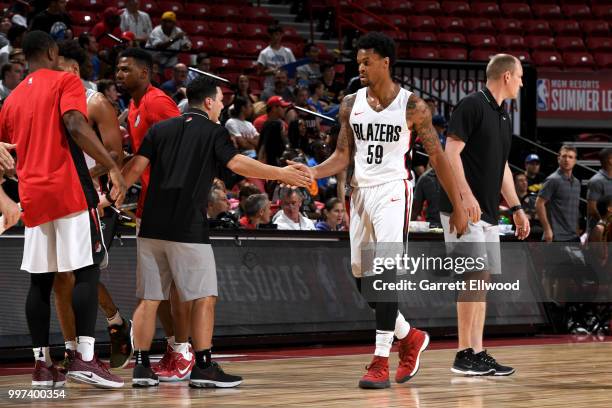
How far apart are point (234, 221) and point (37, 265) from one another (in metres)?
3.92

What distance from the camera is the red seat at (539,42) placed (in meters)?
22.2

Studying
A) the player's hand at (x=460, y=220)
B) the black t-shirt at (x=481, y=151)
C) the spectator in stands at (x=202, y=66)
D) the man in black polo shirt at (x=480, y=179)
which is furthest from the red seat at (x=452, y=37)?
the player's hand at (x=460, y=220)

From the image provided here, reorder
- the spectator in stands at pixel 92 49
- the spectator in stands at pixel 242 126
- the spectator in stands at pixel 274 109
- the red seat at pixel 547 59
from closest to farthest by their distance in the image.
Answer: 1. the spectator in stands at pixel 92 49
2. the spectator in stands at pixel 242 126
3. the spectator in stands at pixel 274 109
4. the red seat at pixel 547 59

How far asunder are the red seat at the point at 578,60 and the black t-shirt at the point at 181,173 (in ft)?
53.0

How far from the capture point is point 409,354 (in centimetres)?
694

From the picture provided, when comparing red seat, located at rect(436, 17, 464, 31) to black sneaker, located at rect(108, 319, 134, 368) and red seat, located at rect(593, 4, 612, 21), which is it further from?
black sneaker, located at rect(108, 319, 134, 368)

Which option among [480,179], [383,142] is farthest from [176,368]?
[480,179]

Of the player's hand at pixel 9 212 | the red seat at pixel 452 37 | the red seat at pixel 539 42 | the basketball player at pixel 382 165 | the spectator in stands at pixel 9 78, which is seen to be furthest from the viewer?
the red seat at pixel 539 42

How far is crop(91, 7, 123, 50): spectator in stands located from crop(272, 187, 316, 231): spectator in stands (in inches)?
230

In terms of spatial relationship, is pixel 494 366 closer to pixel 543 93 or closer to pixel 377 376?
pixel 377 376

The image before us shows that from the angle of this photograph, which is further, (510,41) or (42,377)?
(510,41)

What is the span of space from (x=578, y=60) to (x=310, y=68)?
6260mm

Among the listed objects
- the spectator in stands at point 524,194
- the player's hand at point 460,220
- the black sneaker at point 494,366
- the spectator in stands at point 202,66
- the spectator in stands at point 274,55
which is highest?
the spectator in stands at point 274,55

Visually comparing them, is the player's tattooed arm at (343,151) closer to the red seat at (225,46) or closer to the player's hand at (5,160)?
the player's hand at (5,160)
